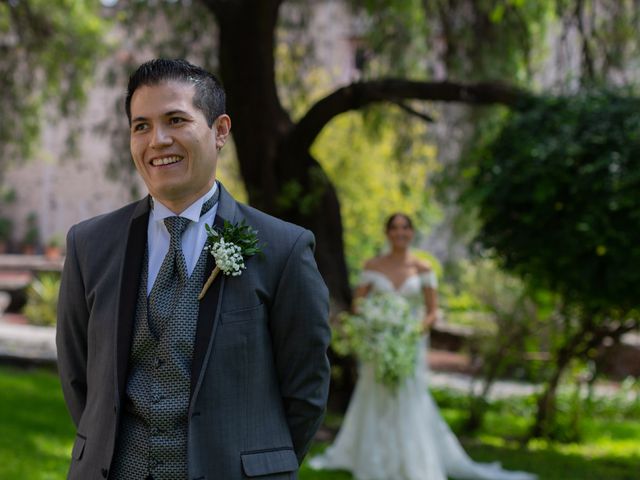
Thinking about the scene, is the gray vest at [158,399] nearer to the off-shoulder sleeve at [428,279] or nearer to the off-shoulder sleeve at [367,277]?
the off-shoulder sleeve at [367,277]

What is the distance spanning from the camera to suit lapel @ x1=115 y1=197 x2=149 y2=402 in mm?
2459

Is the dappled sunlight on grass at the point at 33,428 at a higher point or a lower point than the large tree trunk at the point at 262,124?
lower

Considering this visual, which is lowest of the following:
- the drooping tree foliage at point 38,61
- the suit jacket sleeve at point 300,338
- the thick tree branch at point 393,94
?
the suit jacket sleeve at point 300,338

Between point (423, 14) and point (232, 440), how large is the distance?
8.52 meters

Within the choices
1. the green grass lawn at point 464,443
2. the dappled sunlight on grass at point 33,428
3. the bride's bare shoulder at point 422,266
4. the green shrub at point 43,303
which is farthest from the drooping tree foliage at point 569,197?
the green shrub at point 43,303

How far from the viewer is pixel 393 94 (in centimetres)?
833

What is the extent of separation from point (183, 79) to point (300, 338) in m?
A: 0.81

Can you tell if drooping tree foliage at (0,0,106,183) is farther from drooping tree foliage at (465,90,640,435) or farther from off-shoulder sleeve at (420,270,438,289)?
drooping tree foliage at (465,90,640,435)

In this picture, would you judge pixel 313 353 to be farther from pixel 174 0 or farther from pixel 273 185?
pixel 174 0

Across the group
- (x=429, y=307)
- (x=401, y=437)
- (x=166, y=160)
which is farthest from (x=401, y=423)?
(x=166, y=160)

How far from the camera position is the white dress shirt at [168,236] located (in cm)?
258

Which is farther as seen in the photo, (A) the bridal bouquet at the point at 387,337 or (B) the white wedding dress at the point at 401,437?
(B) the white wedding dress at the point at 401,437

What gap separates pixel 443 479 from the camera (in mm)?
6879

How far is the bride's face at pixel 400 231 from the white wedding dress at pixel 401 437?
1.11 ft
